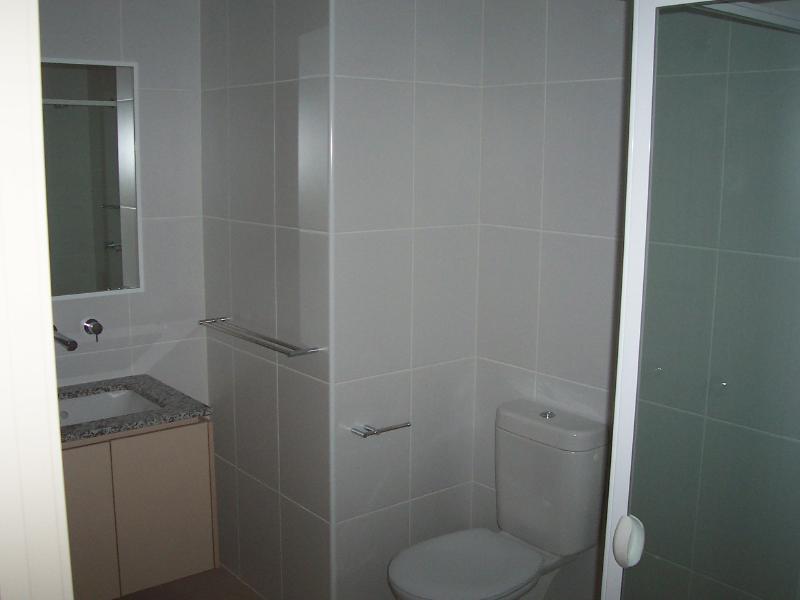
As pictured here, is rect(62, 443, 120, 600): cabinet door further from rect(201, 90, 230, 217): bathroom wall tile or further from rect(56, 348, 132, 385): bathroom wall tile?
rect(201, 90, 230, 217): bathroom wall tile

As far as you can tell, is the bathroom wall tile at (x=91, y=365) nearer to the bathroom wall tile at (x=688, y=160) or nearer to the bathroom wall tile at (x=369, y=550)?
the bathroom wall tile at (x=369, y=550)

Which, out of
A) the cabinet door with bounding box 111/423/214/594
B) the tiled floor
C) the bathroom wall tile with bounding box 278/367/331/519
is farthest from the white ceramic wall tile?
the tiled floor

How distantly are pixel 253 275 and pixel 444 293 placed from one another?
0.66 m

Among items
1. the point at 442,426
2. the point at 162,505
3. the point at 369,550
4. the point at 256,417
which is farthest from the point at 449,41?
the point at 162,505

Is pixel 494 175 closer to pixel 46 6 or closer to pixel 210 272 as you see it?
pixel 210 272

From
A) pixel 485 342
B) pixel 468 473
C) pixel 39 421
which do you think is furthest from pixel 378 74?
pixel 39 421

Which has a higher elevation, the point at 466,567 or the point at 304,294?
the point at 304,294

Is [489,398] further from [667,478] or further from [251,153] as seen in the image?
[667,478]

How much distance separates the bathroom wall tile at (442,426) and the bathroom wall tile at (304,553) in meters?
0.35

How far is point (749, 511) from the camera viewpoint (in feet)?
4.58

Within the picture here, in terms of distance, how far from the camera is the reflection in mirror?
2773 mm

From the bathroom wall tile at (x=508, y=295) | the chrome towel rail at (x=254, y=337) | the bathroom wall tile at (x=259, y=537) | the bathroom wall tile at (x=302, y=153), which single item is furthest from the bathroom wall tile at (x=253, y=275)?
the bathroom wall tile at (x=508, y=295)

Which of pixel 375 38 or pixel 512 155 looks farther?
pixel 512 155

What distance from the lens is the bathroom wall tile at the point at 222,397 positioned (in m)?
3.04
